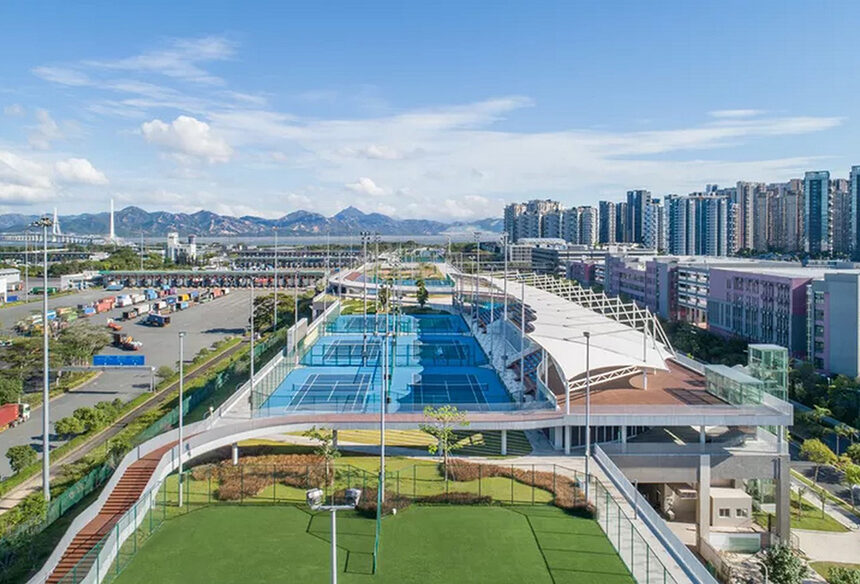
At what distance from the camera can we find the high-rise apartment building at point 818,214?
3824 inches

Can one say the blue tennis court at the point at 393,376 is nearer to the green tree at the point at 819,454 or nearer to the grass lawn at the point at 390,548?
the grass lawn at the point at 390,548

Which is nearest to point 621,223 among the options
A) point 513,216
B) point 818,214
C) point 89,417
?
point 513,216

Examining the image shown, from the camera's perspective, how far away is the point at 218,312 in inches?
2724

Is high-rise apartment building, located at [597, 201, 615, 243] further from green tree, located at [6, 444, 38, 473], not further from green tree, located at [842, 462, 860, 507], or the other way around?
green tree, located at [6, 444, 38, 473]

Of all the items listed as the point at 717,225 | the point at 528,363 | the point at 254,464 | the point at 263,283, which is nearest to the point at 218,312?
the point at 263,283

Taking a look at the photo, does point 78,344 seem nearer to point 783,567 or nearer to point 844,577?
point 783,567

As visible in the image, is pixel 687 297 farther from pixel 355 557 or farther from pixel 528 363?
pixel 355 557

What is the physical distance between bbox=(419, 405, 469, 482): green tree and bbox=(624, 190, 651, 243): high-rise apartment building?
12805 centimetres

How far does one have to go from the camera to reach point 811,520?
23.1 m

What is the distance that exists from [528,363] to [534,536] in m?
17.8

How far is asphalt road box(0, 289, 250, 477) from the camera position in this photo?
2800cm

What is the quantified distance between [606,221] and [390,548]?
480ft

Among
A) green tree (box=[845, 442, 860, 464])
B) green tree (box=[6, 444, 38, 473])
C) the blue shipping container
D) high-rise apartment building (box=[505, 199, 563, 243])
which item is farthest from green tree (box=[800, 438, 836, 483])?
high-rise apartment building (box=[505, 199, 563, 243])

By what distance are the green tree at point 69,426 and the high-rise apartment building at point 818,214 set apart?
10025 centimetres
